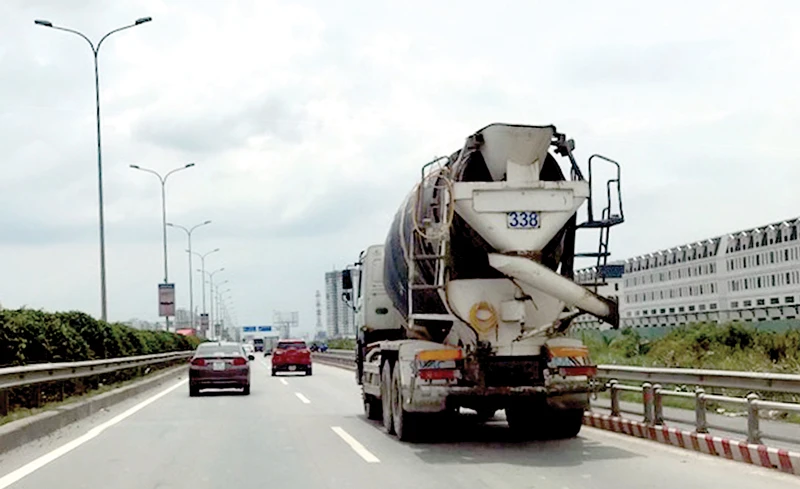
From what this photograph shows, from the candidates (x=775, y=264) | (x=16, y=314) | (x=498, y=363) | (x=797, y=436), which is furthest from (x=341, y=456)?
(x=775, y=264)

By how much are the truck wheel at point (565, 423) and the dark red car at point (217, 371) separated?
15116 mm

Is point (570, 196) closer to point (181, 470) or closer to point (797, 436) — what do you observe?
point (797, 436)

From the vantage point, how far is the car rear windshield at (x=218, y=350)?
1142 inches

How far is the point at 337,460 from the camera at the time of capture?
41.3 ft

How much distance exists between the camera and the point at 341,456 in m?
13.1

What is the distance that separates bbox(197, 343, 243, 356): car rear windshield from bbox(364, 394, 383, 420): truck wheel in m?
10.5

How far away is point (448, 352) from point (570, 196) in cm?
249

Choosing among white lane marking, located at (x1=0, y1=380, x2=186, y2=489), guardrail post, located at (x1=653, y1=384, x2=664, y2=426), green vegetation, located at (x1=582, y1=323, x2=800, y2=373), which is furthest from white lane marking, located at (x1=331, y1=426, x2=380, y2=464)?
green vegetation, located at (x1=582, y1=323, x2=800, y2=373)

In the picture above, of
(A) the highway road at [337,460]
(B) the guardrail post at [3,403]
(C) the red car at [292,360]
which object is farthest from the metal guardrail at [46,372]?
(C) the red car at [292,360]

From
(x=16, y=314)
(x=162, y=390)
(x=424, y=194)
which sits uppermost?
(x=424, y=194)

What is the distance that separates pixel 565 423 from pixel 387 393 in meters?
2.65

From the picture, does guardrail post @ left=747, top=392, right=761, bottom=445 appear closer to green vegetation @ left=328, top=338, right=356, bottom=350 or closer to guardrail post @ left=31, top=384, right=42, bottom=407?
guardrail post @ left=31, top=384, right=42, bottom=407

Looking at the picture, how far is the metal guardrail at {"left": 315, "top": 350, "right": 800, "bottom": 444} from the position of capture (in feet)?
37.6

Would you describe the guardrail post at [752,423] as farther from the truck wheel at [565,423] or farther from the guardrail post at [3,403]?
the guardrail post at [3,403]
